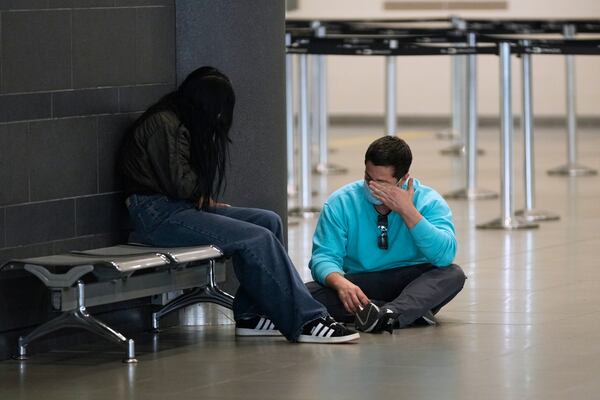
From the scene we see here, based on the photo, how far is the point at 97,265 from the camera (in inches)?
240

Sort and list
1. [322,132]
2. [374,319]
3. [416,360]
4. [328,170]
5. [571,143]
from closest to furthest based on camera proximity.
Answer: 1. [416,360]
2. [374,319]
3. [571,143]
4. [322,132]
5. [328,170]

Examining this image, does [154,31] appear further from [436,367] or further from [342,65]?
[342,65]

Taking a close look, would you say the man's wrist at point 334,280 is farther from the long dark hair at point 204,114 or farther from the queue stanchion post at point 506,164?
the queue stanchion post at point 506,164

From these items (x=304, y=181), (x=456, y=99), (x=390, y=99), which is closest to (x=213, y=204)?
(x=304, y=181)

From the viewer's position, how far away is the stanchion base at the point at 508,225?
10594 millimetres

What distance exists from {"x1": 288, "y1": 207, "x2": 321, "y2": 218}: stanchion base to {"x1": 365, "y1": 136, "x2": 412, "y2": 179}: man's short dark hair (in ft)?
15.4

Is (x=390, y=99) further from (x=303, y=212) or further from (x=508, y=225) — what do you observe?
(x=508, y=225)

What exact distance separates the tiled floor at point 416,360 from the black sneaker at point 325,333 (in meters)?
0.06

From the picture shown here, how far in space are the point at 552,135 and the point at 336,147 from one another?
2.78 m

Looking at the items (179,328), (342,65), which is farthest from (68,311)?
(342,65)

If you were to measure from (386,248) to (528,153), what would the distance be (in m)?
3.97

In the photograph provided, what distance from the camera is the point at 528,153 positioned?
10820 millimetres

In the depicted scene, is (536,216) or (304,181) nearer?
(536,216)

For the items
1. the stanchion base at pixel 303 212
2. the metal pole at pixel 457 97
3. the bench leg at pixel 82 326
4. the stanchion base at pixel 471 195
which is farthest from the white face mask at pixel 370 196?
the metal pole at pixel 457 97
